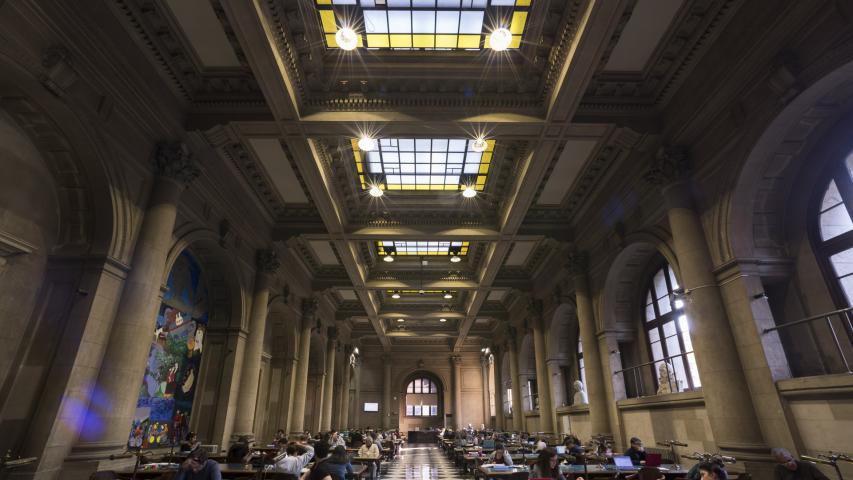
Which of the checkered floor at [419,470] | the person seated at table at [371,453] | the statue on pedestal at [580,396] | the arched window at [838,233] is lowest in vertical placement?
the checkered floor at [419,470]

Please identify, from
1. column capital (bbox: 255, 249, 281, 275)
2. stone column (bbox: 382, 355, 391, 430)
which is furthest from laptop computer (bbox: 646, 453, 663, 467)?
stone column (bbox: 382, 355, 391, 430)

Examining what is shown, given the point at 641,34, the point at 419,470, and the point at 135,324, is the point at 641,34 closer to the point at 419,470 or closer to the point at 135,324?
the point at 135,324

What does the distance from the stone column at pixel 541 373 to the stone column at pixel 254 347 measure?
854 cm

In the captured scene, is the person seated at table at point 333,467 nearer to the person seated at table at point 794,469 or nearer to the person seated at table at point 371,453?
the person seated at table at point 794,469

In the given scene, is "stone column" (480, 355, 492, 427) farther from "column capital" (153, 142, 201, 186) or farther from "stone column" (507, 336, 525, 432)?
"column capital" (153, 142, 201, 186)

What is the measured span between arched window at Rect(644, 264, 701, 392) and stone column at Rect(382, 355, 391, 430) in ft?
67.1

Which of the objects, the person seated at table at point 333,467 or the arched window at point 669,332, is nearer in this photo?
the person seated at table at point 333,467

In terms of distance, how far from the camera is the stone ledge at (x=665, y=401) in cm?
689

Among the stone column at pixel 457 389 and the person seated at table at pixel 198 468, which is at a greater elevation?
the stone column at pixel 457 389

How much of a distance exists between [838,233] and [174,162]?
9232 mm

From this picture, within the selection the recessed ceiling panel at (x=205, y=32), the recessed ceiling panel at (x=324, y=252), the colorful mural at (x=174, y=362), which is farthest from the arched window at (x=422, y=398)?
the recessed ceiling panel at (x=205, y=32)

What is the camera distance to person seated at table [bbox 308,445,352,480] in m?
4.25

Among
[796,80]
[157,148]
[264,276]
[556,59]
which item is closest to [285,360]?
[264,276]

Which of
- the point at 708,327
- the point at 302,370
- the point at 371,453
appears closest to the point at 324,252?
the point at 302,370
